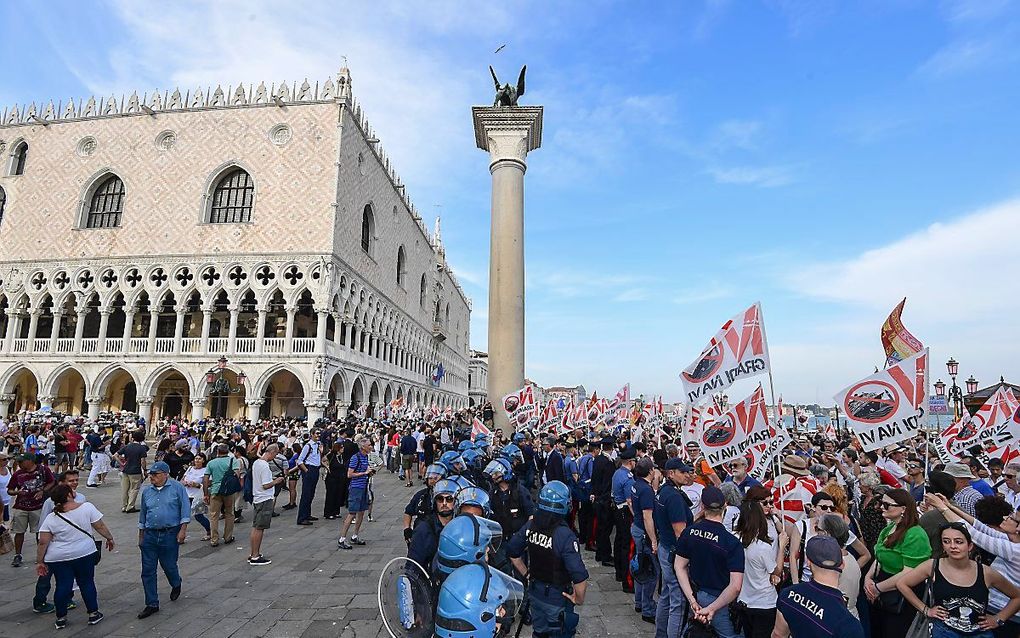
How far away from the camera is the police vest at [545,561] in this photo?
4199 millimetres

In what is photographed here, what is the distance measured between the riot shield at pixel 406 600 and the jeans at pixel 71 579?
433cm

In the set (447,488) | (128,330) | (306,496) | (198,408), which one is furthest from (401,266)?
(447,488)

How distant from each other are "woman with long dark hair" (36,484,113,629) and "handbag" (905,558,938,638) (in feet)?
24.1

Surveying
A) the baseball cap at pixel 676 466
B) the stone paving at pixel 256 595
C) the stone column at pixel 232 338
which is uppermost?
the stone column at pixel 232 338

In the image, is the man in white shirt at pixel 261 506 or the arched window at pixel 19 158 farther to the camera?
the arched window at pixel 19 158

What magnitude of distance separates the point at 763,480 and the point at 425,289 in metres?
47.4

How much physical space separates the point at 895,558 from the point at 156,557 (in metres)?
7.39

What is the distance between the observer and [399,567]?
12.0 feet

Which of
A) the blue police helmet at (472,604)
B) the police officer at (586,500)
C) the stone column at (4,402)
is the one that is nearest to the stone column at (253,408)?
the stone column at (4,402)

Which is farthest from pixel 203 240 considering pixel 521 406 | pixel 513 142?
pixel 521 406

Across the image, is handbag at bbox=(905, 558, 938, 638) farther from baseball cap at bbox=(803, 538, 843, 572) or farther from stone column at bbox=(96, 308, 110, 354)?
stone column at bbox=(96, 308, 110, 354)

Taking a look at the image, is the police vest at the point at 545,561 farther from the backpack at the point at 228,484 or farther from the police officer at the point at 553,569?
the backpack at the point at 228,484

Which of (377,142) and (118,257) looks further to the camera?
(377,142)

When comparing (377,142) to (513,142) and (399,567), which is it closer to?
(513,142)
